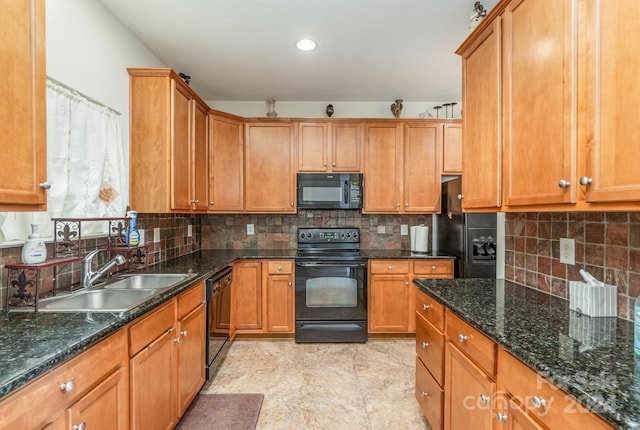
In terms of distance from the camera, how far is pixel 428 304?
1.76 metres

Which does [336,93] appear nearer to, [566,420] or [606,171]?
[606,171]

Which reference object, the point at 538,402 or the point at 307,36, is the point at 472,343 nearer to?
the point at 538,402

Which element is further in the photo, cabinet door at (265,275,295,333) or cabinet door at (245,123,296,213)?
cabinet door at (245,123,296,213)

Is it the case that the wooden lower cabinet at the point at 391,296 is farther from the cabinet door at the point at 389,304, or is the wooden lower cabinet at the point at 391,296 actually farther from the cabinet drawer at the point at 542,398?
the cabinet drawer at the point at 542,398

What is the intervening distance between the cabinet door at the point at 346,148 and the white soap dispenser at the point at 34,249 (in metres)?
2.56

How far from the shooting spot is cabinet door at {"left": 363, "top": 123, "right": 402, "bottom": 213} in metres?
3.47

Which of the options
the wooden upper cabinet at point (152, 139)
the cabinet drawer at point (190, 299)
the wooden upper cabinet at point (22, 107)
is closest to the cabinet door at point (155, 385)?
the cabinet drawer at point (190, 299)

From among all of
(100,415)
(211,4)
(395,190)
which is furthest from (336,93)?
(100,415)

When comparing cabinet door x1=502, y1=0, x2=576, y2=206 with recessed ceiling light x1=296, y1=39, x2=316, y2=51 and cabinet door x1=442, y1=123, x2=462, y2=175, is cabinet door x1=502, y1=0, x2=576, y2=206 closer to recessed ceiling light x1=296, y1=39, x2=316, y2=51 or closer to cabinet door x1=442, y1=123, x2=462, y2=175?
recessed ceiling light x1=296, y1=39, x2=316, y2=51

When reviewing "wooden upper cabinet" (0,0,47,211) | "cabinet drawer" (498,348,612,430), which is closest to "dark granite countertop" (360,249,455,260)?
"cabinet drawer" (498,348,612,430)

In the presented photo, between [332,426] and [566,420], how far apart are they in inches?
59.5

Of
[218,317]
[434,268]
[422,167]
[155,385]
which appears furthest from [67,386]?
[422,167]

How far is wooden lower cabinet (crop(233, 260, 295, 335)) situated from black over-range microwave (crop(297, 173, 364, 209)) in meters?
0.73

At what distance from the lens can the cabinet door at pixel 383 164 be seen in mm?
3473
